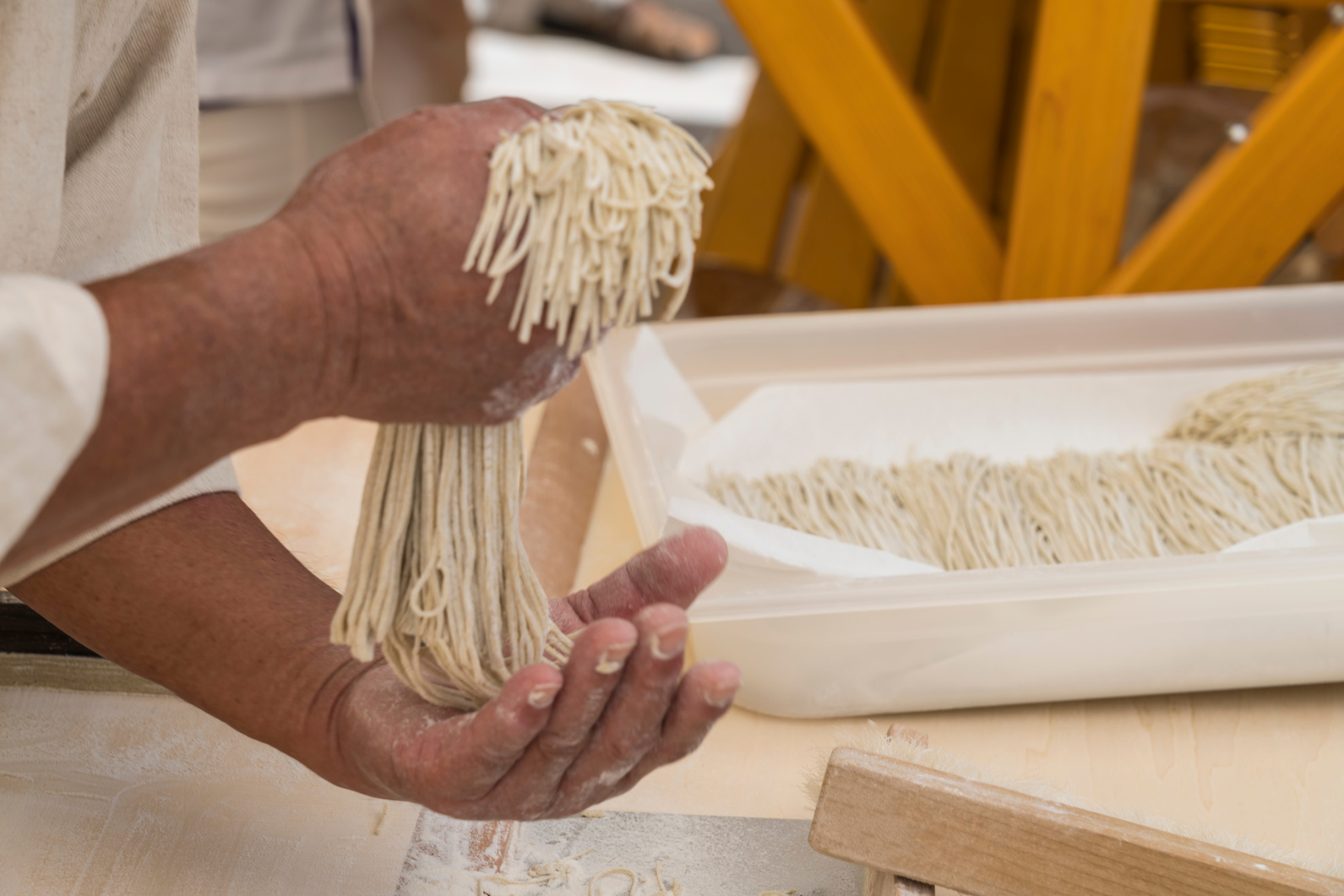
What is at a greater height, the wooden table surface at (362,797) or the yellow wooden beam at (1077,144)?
the yellow wooden beam at (1077,144)

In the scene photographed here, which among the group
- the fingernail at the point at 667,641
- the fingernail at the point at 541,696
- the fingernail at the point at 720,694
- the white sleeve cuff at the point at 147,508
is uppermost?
the fingernail at the point at 667,641

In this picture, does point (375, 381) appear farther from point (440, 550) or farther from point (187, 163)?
point (187, 163)

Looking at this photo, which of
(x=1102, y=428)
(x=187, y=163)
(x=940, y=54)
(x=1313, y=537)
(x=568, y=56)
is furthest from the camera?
(x=568, y=56)

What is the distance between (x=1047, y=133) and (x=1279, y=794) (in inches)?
25.2

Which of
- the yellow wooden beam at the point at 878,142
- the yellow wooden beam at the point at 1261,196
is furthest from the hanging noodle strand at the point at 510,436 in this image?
the yellow wooden beam at the point at 1261,196

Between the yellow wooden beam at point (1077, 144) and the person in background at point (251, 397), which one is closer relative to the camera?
the person in background at point (251, 397)

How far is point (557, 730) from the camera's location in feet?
1.46

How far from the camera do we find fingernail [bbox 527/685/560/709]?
43 centimetres

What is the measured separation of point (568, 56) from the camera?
3336mm

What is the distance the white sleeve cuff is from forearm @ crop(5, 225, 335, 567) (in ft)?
0.51

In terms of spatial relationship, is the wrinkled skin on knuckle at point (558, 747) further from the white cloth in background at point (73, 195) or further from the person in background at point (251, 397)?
the white cloth in background at point (73, 195)

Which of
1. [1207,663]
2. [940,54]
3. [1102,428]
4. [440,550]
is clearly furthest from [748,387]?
[940,54]

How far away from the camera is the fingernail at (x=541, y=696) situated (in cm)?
43

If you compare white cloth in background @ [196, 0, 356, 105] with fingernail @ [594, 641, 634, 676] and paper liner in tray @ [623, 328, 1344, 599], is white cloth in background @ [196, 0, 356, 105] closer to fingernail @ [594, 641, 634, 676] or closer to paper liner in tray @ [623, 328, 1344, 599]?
paper liner in tray @ [623, 328, 1344, 599]
